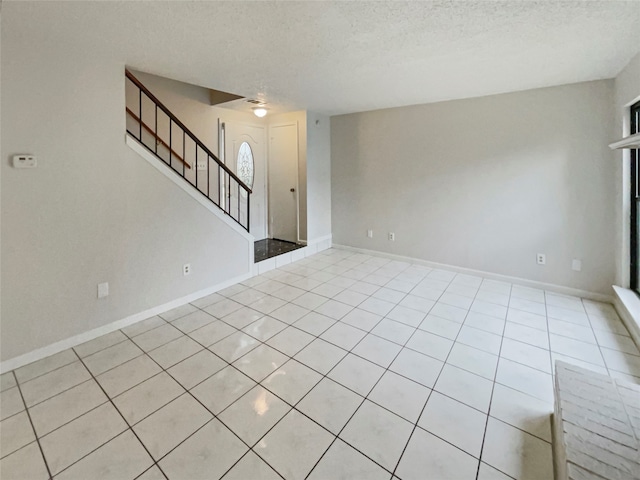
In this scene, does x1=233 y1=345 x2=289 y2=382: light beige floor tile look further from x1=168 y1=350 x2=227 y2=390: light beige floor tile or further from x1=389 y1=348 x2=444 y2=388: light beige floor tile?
x1=389 y1=348 x2=444 y2=388: light beige floor tile

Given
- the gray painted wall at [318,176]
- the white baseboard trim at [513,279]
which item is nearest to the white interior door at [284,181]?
the gray painted wall at [318,176]

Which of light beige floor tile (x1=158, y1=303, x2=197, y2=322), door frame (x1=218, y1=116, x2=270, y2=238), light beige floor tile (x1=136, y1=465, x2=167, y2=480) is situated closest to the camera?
light beige floor tile (x1=136, y1=465, x2=167, y2=480)

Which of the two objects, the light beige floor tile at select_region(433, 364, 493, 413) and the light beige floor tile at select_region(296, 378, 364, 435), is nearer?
the light beige floor tile at select_region(296, 378, 364, 435)

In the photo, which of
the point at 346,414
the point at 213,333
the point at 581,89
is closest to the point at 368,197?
the point at 581,89

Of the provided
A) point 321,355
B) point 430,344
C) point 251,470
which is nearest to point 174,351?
point 321,355

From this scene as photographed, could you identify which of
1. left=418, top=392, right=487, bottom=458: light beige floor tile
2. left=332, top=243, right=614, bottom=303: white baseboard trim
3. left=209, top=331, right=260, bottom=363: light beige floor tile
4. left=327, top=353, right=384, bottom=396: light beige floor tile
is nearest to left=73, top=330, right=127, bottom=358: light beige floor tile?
left=209, top=331, right=260, bottom=363: light beige floor tile

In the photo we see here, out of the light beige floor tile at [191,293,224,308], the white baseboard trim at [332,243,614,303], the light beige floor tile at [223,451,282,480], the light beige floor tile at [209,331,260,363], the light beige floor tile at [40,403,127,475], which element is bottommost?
the light beige floor tile at [223,451,282,480]

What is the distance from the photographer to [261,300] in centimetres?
333

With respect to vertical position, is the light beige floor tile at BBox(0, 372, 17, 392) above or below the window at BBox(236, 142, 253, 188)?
below

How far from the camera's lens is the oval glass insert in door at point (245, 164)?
200 inches

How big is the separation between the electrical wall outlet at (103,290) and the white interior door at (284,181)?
3.09m

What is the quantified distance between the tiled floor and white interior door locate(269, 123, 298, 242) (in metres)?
2.35

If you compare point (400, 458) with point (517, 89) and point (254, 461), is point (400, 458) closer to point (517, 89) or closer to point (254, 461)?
point (254, 461)

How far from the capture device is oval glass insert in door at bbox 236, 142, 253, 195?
16.7 ft
